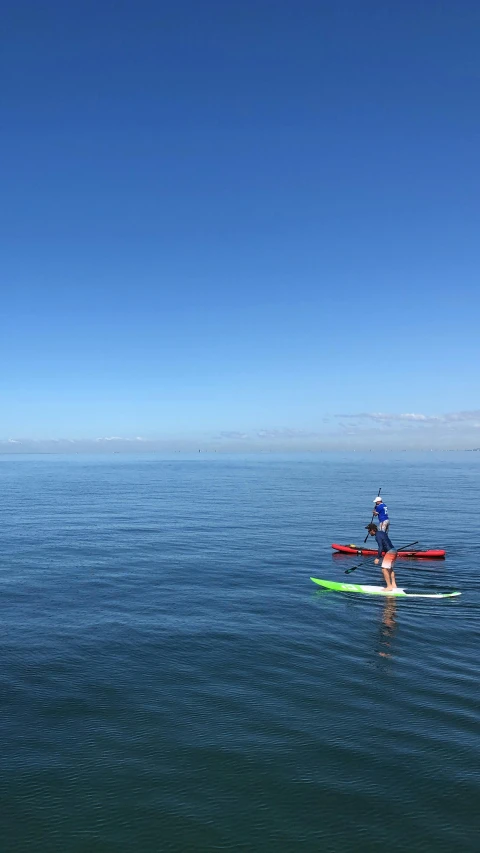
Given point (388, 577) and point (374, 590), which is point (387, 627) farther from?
point (388, 577)

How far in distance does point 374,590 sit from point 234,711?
16.0m

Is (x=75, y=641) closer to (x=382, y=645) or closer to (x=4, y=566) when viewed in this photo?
(x=382, y=645)

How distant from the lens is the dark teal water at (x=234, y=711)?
11.8m

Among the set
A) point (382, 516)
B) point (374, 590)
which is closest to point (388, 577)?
point (374, 590)

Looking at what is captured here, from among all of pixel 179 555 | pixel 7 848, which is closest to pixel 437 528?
pixel 179 555

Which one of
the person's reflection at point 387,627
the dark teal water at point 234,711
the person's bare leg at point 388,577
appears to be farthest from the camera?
the person's bare leg at point 388,577

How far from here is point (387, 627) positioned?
24.6 m

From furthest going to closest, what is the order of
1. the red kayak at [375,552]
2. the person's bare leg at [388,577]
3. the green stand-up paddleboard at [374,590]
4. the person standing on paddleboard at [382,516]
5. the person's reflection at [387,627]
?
the red kayak at [375,552], the person standing on paddleboard at [382,516], the person's bare leg at [388,577], the green stand-up paddleboard at [374,590], the person's reflection at [387,627]

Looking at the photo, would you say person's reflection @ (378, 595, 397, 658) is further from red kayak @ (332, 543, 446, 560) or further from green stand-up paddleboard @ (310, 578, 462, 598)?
red kayak @ (332, 543, 446, 560)

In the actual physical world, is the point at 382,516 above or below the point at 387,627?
above

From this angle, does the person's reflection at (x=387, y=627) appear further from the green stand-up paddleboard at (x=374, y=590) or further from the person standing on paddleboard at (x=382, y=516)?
the person standing on paddleboard at (x=382, y=516)

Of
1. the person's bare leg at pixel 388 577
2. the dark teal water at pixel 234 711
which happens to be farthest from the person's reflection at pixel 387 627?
the person's bare leg at pixel 388 577

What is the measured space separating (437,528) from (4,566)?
137ft

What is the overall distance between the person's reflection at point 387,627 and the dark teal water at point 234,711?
0.13 metres
